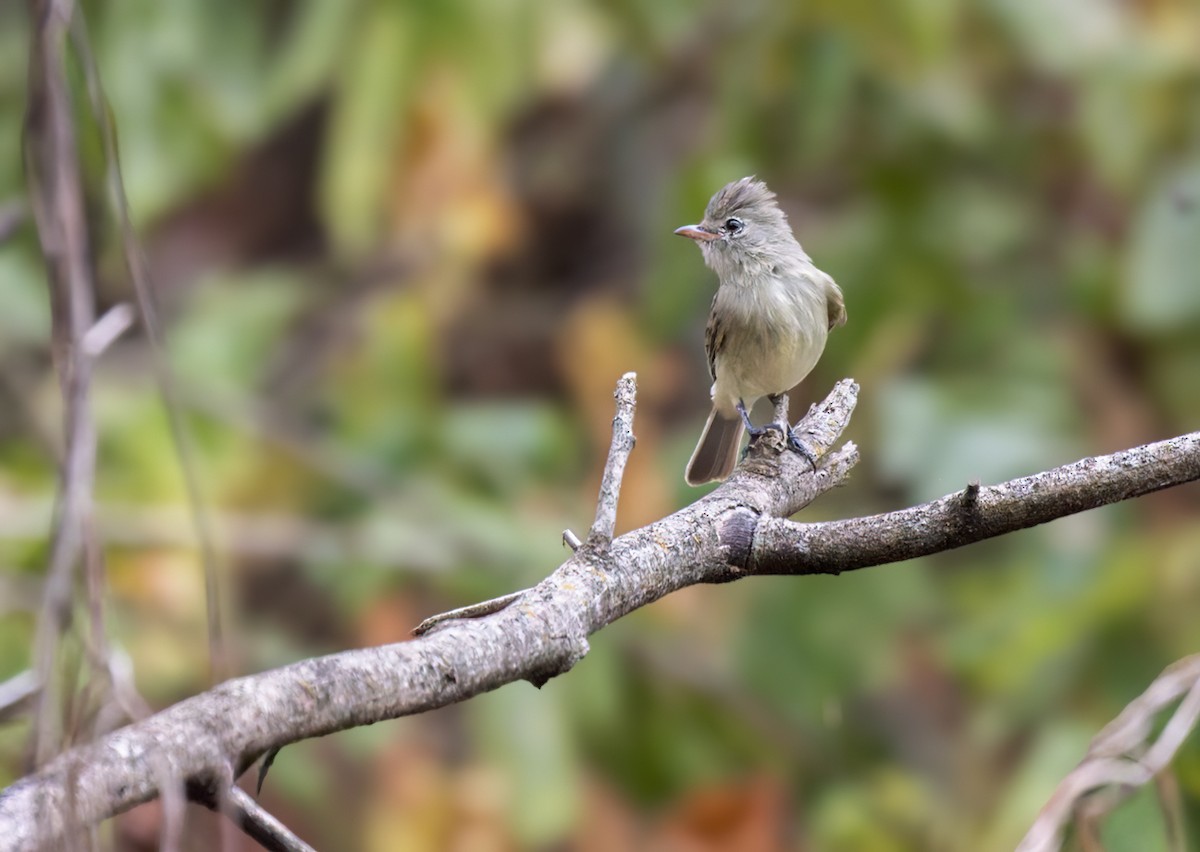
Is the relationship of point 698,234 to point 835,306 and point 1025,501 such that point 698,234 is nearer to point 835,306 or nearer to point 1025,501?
point 835,306

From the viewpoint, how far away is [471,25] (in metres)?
5.52

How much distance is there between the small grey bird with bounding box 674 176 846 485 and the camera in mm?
4023

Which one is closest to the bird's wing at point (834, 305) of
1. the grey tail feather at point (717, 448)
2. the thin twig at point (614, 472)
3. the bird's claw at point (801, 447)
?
the grey tail feather at point (717, 448)

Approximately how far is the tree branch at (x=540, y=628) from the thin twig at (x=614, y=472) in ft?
0.08

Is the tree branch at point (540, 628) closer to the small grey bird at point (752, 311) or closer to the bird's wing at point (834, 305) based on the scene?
the small grey bird at point (752, 311)

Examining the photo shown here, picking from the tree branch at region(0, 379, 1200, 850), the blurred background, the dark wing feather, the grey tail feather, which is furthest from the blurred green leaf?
the tree branch at region(0, 379, 1200, 850)

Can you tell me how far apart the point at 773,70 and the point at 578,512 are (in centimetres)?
209

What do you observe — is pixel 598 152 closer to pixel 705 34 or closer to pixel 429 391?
pixel 705 34

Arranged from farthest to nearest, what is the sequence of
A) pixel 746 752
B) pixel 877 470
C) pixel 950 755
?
pixel 950 755, pixel 746 752, pixel 877 470

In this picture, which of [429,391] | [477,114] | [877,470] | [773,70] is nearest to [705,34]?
[773,70]

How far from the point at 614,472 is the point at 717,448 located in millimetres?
2800

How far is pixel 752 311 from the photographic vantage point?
4094mm

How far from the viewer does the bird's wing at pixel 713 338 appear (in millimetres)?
4246

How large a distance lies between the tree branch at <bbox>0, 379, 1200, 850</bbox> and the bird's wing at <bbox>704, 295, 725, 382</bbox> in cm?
182
